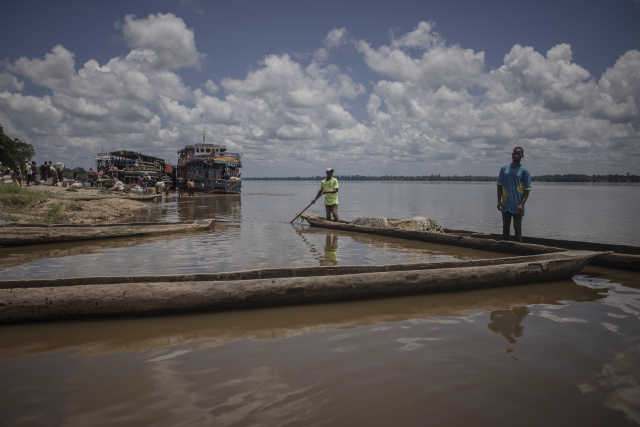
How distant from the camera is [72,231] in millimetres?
9148

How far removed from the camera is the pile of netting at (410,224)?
10.7 metres

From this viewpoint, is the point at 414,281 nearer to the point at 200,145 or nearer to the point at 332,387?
the point at 332,387

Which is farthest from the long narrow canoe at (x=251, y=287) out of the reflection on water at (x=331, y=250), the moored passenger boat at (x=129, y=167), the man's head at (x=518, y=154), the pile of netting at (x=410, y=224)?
the moored passenger boat at (x=129, y=167)

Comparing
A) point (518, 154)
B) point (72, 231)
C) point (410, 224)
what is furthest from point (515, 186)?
point (72, 231)

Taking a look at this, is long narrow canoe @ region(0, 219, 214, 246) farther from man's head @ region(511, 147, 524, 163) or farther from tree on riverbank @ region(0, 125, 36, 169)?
tree on riverbank @ region(0, 125, 36, 169)

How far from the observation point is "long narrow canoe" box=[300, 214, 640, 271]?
20.5ft

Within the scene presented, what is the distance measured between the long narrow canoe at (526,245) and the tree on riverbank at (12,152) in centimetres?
4181

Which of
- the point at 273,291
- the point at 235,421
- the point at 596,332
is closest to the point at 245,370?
the point at 235,421

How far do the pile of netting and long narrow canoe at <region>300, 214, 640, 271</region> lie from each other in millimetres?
455

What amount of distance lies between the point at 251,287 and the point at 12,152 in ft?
162

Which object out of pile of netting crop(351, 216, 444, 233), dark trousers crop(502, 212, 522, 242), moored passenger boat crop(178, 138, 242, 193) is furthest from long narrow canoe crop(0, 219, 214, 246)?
moored passenger boat crop(178, 138, 242, 193)

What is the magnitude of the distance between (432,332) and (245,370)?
193cm

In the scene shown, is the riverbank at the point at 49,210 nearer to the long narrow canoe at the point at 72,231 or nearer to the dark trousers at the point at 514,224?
the long narrow canoe at the point at 72,231

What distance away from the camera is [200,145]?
42.1 meters
